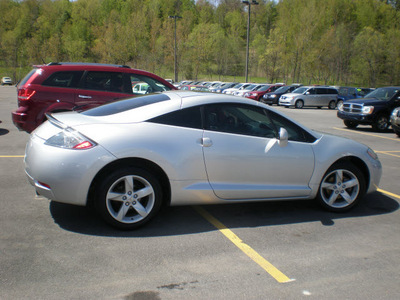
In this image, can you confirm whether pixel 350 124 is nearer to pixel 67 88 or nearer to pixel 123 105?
pixel 67 88

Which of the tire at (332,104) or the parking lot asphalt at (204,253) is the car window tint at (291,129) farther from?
the tire at (332,104)

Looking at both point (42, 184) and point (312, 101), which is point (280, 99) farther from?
point (42, 184)

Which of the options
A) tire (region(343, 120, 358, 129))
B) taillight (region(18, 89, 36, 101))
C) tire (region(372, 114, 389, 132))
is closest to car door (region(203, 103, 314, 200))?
taillight (region(18, 89, 36, 101))

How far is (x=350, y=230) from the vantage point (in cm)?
448

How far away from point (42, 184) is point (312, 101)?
1076 inches

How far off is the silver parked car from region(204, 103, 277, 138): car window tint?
80.1 ft

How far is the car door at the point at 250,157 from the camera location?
14.4 ft

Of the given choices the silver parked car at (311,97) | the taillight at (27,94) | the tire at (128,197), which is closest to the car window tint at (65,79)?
the taillight at (27,94)

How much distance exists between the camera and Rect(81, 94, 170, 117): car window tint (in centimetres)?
454

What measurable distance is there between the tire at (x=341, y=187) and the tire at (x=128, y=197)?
2201mm

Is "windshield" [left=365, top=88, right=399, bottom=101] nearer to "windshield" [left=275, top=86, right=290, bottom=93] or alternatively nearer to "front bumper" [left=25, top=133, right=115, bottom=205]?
"front bumper" [left=25, top=133, right=115, bottom=205]

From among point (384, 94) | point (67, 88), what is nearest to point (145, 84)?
point (67, 88)

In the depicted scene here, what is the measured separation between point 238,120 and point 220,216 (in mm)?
1186

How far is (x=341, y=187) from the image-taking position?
→ 5.04m
